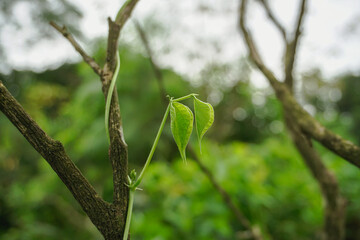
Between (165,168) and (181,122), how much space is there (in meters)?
0.98

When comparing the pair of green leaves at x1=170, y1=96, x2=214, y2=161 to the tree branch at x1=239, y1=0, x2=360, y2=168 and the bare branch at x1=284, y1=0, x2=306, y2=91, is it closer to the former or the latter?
the tree branch at x1=239, y1=0, x2=360, y2=168

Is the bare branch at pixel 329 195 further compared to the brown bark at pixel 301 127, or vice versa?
the bare branch at pixel 329 195

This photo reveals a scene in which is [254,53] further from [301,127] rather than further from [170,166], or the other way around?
[170,166]

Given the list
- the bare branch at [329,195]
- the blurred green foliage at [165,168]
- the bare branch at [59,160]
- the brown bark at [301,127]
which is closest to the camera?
the bare branch at [59,160]

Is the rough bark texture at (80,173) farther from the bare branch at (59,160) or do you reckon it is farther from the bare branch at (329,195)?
the bare branch at (329,195)

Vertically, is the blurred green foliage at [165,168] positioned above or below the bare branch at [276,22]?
below

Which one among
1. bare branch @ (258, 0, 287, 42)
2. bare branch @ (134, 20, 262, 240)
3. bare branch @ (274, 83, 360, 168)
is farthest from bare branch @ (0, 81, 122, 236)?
bare branch @ (258, 0, 287, 42)

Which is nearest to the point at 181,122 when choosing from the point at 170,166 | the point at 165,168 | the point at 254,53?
the point at 254,53

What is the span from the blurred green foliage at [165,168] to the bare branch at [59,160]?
570mm

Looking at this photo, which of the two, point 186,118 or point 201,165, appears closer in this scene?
point 186,118

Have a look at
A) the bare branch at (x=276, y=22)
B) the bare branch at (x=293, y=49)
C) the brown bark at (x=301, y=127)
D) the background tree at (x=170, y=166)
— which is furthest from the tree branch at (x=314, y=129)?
the background tree at (x=170, y=166)

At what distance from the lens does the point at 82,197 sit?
11.5 inches

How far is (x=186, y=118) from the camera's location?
302 millimetres

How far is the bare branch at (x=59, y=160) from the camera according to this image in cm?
28
